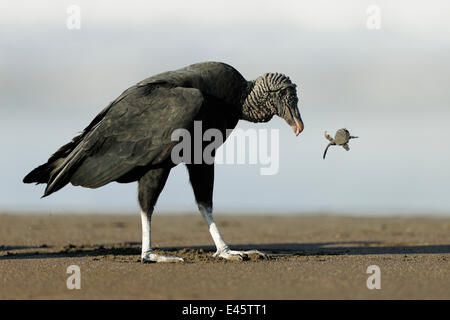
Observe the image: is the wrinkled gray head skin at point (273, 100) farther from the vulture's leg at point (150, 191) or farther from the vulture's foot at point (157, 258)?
the vulture's foot at point (157, 258)

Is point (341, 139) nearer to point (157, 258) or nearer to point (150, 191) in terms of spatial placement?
point (150, 191)

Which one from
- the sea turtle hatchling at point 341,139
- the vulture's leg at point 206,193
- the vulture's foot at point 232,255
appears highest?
the sea turtle hatchling at point 341,139

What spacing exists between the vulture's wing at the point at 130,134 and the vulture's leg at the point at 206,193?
2.16ft

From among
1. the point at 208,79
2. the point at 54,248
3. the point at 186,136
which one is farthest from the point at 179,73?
the point at 54,248

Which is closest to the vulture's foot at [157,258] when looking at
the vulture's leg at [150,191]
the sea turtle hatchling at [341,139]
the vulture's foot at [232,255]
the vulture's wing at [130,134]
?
the vulture's leg at [150,191]

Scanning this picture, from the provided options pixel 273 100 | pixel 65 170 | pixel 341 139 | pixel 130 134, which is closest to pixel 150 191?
pixel 130 134

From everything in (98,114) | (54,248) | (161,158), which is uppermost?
(98,114)

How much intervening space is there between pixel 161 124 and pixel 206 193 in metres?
1.06

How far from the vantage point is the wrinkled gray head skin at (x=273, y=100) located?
743 cm
